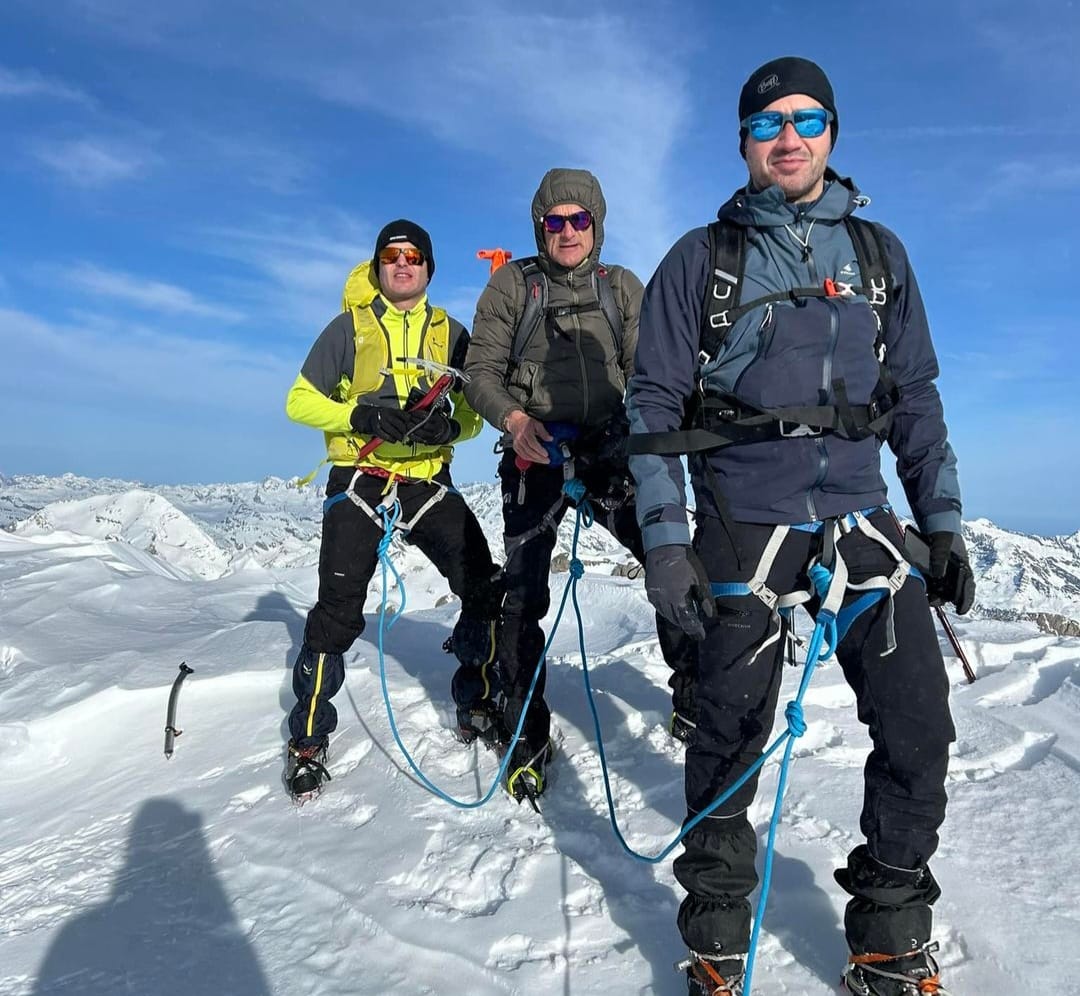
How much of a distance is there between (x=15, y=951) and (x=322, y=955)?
1400mm

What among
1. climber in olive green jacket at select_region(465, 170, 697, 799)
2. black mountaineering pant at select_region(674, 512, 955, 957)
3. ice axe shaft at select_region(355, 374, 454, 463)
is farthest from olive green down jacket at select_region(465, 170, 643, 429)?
black mountaineering pant at select_region(674, 512, 955, 957)

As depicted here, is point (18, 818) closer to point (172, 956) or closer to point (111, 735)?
point (111, 735)

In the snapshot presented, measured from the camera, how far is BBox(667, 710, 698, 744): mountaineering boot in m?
5.02

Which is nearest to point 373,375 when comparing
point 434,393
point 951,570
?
point 434,393

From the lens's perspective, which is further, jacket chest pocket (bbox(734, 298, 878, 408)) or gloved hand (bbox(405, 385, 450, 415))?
gloved hand (bbox(405, 385, 450, 415))

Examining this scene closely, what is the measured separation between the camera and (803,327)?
281 cm

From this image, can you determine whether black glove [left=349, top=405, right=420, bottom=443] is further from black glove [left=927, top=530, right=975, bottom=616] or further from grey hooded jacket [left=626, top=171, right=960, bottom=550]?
black glove [left=927, top=530, right=975, bottom=616]

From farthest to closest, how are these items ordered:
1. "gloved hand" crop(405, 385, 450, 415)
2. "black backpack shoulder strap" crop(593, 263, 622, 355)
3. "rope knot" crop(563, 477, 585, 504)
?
"gloved hand" crop(405, 385, 450, 415) → "black backpack shoulder strap" crop(593, 263, 622, 355) → "rope knot" crop(563, 477, 585, 504)

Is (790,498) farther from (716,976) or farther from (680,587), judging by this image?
(716,976)

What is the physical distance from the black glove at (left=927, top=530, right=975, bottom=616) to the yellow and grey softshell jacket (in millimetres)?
3058

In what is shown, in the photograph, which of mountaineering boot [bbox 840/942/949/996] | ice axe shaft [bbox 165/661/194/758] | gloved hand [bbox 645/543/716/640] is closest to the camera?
mountaineering boot [bbox 840/942/949/996]

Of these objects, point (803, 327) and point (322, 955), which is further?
point (322, 955)

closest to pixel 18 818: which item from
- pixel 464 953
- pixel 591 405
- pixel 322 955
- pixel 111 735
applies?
pixel 111 735

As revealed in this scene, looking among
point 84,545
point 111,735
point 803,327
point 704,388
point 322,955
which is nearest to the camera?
point 803,327
